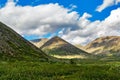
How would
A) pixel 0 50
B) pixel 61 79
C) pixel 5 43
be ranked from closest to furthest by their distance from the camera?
1. pixel 61 79
2. pixel 0 50
3. pixel 5 43

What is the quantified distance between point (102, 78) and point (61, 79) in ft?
25.4

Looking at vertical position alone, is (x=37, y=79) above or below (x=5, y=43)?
below

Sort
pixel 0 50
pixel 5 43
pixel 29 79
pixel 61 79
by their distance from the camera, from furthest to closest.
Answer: pixel 5 43 < pixel 0 50 < pixel 61 79 < pixel 29 79

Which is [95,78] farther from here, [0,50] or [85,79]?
[0,50]

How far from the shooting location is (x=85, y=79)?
166 ft

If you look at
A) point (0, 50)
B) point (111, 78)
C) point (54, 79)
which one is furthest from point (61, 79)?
point (0, 50)

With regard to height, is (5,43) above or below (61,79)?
above

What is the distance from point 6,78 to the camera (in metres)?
50.1

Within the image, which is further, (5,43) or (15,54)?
(5,43)

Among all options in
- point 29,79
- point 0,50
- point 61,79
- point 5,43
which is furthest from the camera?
point 5,43

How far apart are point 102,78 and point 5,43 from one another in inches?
5822

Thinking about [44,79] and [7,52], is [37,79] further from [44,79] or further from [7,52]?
[7,52]

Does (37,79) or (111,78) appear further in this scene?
(111,78)

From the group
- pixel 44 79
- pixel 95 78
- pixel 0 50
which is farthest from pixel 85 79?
pixel 0 50
